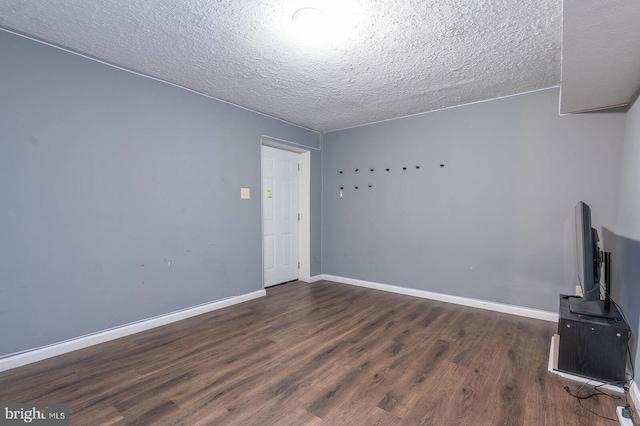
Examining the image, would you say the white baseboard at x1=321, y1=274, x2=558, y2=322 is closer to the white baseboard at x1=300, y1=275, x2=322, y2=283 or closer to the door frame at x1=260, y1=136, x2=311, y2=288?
the white baseboard at x1=300, y1=275, x2=322, y2=283

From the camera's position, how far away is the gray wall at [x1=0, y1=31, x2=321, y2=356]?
2.15 meters

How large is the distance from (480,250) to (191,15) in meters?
3.76

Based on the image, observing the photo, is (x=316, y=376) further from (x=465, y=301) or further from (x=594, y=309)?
(x=465, y=301)

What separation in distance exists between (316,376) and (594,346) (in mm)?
2005

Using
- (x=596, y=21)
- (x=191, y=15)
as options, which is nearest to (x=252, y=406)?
(x=191, y=15)

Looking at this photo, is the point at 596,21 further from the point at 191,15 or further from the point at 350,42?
the point at 191,15

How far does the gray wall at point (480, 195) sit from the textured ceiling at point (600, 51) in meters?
0.62

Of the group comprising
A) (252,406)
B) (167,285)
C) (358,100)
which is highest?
(358,100)

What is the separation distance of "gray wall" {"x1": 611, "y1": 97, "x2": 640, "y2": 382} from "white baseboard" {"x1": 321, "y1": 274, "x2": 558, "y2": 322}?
0.76 m

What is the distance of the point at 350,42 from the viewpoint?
2.22 meters

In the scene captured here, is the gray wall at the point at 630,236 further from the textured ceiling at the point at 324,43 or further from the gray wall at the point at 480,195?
the textured ceiling at the point at 324,43

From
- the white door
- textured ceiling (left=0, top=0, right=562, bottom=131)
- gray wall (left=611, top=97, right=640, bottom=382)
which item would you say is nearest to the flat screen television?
gray wall (left=611, top=97, right=640, bottom=382)

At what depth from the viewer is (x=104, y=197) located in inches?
101

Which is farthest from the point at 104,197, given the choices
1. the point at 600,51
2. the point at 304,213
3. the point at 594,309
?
the point at 594,309
